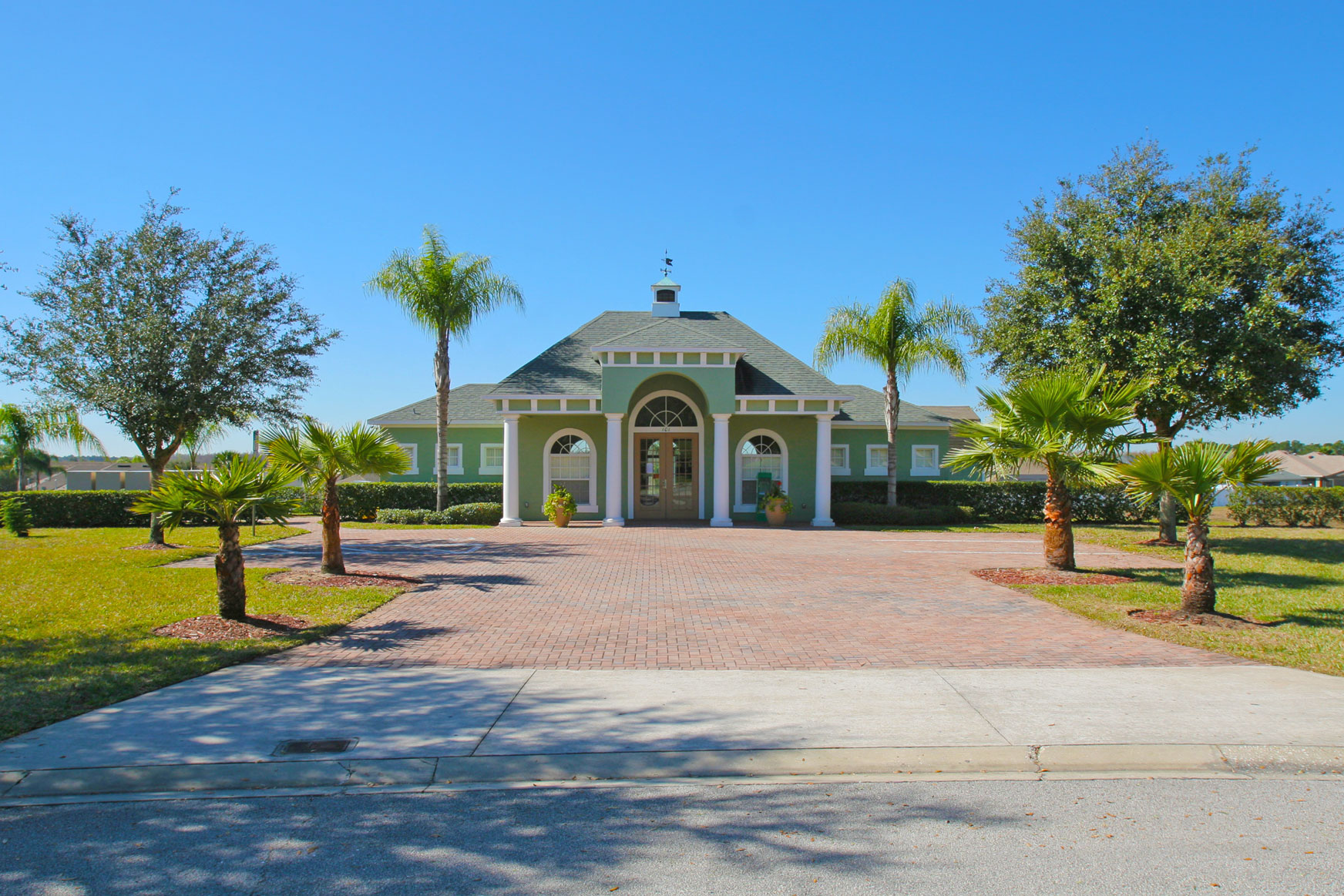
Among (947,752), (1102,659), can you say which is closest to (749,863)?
(947,752)

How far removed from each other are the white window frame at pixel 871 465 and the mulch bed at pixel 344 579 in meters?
19.7

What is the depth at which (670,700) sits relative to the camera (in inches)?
251

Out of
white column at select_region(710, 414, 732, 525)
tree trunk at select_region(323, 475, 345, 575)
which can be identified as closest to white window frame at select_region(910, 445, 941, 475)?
white column at select_region(710, 414, 732, 525)

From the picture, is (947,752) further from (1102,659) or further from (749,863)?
(1102,659)

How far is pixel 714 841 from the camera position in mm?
4164

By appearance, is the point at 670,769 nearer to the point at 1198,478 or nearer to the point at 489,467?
the point at 1198,478

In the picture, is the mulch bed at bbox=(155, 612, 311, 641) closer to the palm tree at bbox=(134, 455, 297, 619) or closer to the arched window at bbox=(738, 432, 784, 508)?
the palm tree at bbox=(134, 455, 297, 619)

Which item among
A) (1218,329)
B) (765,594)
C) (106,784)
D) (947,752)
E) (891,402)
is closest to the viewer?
(106,784)

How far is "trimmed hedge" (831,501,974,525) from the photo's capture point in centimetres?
2417

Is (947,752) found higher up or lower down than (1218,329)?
lower down

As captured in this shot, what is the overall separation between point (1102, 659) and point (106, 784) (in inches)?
317

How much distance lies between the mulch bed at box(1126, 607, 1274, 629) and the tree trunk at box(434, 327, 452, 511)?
1918 cm

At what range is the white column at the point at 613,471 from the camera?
72.9ft

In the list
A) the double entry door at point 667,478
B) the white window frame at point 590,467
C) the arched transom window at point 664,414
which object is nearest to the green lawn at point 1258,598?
the double entry door at point 667,478
